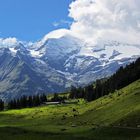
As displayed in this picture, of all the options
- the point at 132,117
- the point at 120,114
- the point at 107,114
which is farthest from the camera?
the point at 107,114

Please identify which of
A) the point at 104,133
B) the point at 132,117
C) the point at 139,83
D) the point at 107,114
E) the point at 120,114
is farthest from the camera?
the point at 139,83

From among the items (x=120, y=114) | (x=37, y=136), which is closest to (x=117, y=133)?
(x=37, y=136)

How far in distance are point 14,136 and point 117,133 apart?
18437 millimetres

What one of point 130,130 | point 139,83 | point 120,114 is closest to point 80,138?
point 130,130

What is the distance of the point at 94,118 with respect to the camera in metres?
125

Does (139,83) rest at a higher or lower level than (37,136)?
higher

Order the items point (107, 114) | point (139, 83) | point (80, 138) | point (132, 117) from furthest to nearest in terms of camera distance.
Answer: point (139, 83) < point (107, 114) < point (132, 117) < point (80, 138)

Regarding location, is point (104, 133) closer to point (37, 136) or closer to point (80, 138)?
point (80, 138)

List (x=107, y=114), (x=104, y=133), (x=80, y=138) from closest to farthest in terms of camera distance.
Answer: (x=80, y=138), (x=104, y=133), (x=107, y=114)

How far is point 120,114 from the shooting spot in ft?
365

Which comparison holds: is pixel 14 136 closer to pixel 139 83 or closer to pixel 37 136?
pixel 37 136

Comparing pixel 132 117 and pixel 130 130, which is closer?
pixel 130 130

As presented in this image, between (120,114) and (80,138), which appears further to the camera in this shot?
(120,114)

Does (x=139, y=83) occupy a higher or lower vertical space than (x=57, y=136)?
higher
